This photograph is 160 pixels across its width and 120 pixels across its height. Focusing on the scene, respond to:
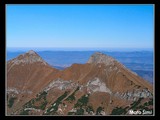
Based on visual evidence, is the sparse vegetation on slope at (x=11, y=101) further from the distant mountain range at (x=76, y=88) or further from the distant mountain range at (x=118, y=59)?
the distant mountain range at (x=118, y=59)

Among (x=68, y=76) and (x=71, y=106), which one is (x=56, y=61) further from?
(x=71, y=106)

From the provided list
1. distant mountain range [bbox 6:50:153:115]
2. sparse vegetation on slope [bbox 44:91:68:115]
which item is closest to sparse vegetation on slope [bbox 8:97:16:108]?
distant mountain range [bbox 6:50:153:115]

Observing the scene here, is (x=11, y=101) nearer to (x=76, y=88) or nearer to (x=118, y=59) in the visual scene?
(x=76, y=88)

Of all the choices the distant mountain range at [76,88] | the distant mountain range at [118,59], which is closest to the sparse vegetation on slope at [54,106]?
the distant mountain range at [76,88]

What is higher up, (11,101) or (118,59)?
(118,59)

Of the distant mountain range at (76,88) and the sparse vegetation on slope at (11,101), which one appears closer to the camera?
the distant mountain range at (76,88)

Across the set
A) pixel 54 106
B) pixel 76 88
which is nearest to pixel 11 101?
pixel 54 106

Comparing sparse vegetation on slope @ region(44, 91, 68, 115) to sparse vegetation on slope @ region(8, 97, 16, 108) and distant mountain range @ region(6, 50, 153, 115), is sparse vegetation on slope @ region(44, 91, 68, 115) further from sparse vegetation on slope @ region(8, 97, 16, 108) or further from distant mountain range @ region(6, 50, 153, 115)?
sparse vegetation on slope @ region(8, 97, 16, 108)
